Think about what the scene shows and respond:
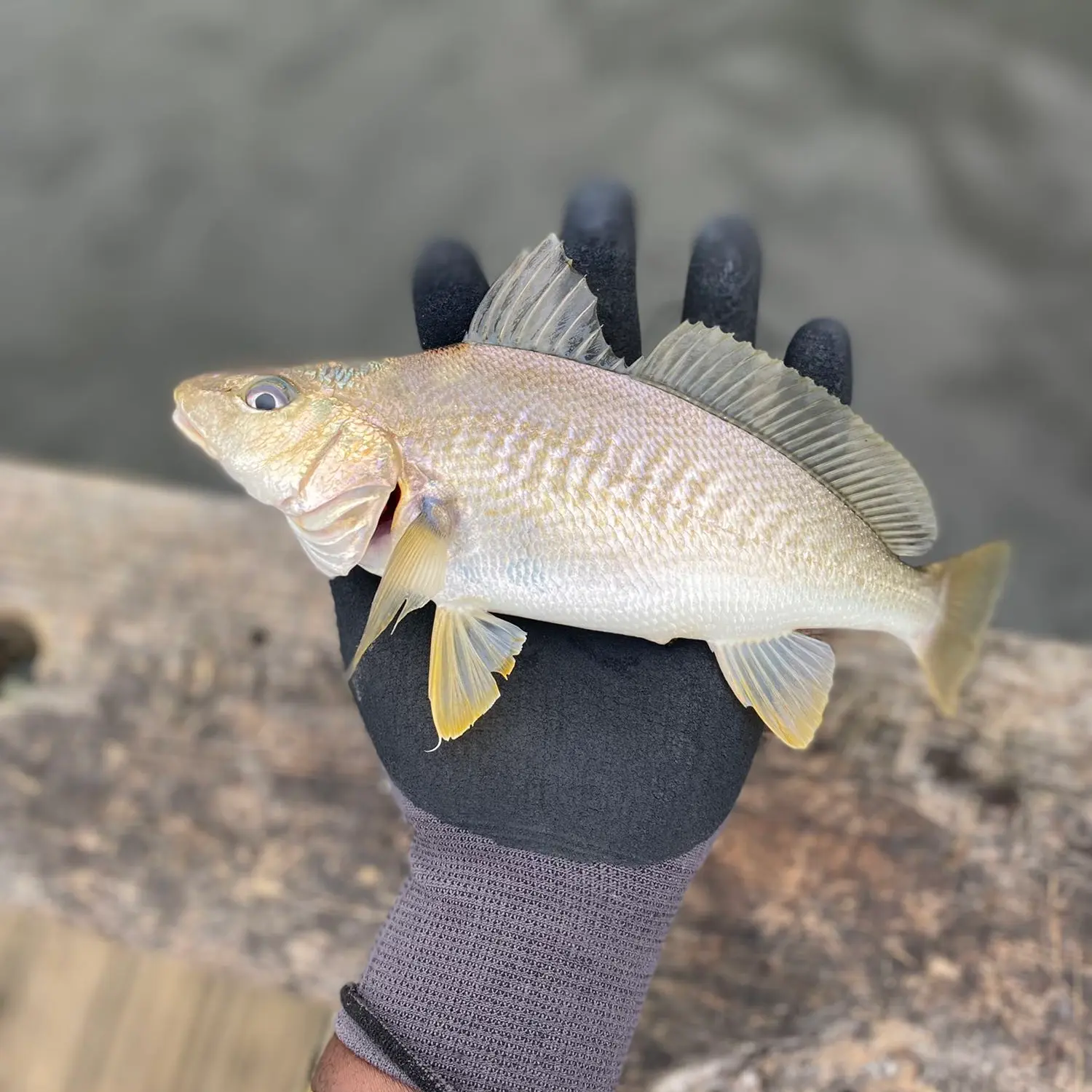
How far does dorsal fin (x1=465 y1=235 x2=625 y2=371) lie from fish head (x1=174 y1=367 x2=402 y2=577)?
11.6 inches

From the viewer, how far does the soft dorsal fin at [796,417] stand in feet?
5.00

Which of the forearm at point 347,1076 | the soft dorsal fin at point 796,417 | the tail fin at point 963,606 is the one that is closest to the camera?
the forearm at point 347,1076

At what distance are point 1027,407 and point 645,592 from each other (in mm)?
2565

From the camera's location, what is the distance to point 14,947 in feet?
7.95

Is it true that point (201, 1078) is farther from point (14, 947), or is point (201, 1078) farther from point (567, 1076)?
point (567, 1076)

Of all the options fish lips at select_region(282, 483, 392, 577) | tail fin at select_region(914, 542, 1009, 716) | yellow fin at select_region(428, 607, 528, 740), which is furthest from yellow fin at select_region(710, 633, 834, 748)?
fish lips at select_region(282, 483, 392, 577)

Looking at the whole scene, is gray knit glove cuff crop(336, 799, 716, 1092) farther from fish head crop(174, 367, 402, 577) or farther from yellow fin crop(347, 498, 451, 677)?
fish head crop(174, 367, 402, 577)

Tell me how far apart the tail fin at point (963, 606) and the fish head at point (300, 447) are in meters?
1.11

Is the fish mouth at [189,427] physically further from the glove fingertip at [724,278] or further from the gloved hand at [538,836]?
the glove fingertip at [724,278]

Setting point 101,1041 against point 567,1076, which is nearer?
point 567,1076

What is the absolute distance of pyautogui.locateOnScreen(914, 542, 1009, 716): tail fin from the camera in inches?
65.9

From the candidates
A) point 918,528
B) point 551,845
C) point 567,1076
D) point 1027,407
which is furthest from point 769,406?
point 1027,407

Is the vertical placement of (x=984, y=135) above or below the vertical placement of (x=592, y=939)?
above

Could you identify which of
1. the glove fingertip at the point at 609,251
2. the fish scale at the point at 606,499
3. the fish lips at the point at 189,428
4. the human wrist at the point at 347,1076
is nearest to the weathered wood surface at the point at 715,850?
the human wrist at the point at 347,1076
